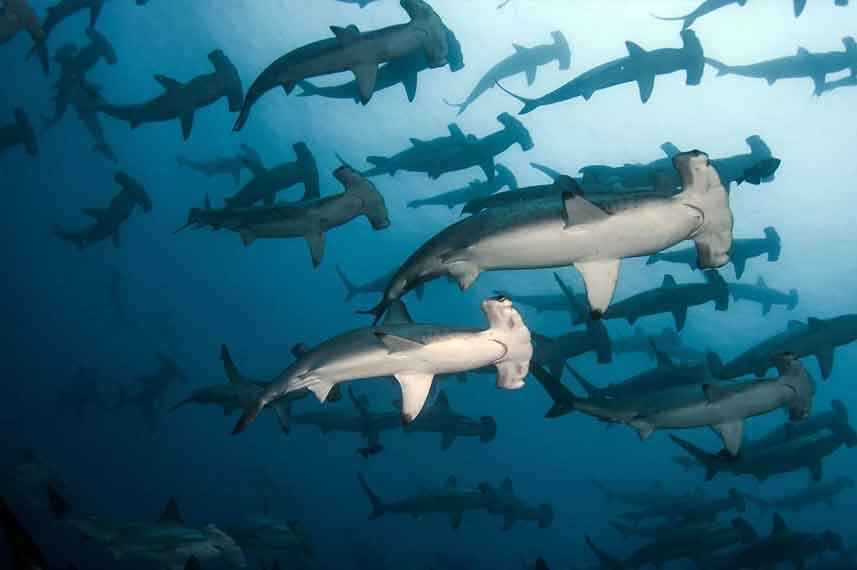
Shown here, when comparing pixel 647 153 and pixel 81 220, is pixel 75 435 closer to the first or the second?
pixel 81 220

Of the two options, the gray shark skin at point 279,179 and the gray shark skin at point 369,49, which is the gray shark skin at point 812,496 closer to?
the gray shark skin at point 279,179

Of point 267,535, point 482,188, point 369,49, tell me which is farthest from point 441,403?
point 369,49

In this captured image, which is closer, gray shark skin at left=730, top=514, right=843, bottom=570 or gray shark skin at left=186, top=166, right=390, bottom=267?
gray shark skin at left=186, top=166, right=390, bottom=267

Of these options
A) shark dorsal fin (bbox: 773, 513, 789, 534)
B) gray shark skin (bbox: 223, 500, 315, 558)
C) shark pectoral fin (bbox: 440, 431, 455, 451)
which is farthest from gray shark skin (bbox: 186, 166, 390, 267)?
shark dorsal fin (bbox: 773, 513, 789, 534)

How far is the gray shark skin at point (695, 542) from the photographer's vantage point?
10.9 meters

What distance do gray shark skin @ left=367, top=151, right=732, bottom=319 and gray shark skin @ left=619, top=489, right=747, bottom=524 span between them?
9.34 metres

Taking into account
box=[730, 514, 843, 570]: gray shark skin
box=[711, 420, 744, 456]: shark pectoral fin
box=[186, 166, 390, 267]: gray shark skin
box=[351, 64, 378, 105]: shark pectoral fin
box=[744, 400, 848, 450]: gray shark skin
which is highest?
box=[351, 64, 378, 105]: shark pectoral fin

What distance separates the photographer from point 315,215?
6.37 m

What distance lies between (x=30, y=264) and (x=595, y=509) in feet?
169

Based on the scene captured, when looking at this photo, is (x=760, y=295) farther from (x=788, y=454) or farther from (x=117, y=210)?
(x=117, y=210)

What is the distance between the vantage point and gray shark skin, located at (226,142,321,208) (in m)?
9.58

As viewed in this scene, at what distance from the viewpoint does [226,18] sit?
83.5 feet

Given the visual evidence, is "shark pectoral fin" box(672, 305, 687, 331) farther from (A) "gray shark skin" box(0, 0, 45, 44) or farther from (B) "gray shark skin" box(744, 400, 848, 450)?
(A) "gray shark skin" box(0, 0, 45, 44)

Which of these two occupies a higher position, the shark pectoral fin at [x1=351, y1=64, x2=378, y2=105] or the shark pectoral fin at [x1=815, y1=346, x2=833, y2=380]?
the shark pectoral fin at [x1=351, y1=64, x2=378, y2=105]
